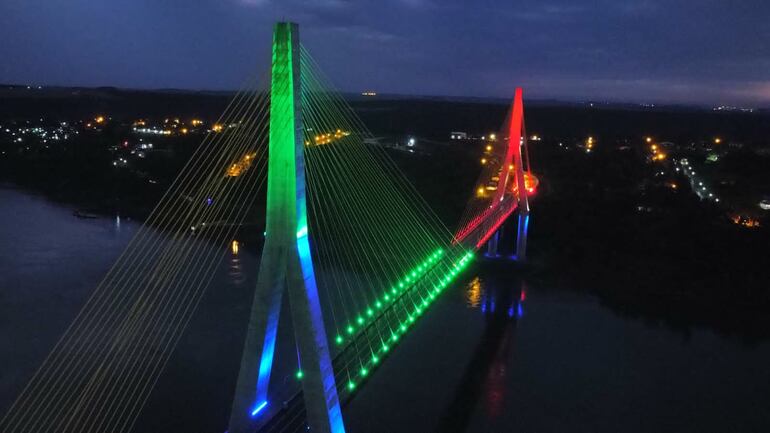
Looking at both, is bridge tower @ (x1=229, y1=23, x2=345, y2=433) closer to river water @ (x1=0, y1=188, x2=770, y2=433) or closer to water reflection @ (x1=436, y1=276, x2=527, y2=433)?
river water @ (x1=0, y1=188, x2=770, y2=433)

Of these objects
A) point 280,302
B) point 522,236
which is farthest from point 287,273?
point 522,236

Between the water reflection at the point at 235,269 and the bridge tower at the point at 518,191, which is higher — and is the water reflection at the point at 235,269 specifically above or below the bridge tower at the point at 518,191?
below

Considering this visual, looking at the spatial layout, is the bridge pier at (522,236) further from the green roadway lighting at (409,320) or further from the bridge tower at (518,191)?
the green roadway lighting at (409,320)

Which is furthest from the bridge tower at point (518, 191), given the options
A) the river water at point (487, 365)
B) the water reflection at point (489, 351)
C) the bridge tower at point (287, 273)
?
the bridge tower at point (287, 273)

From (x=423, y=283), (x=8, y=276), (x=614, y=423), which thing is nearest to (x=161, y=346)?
(x=423, y=283)

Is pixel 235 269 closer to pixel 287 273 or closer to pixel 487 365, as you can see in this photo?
pixel 487 365
